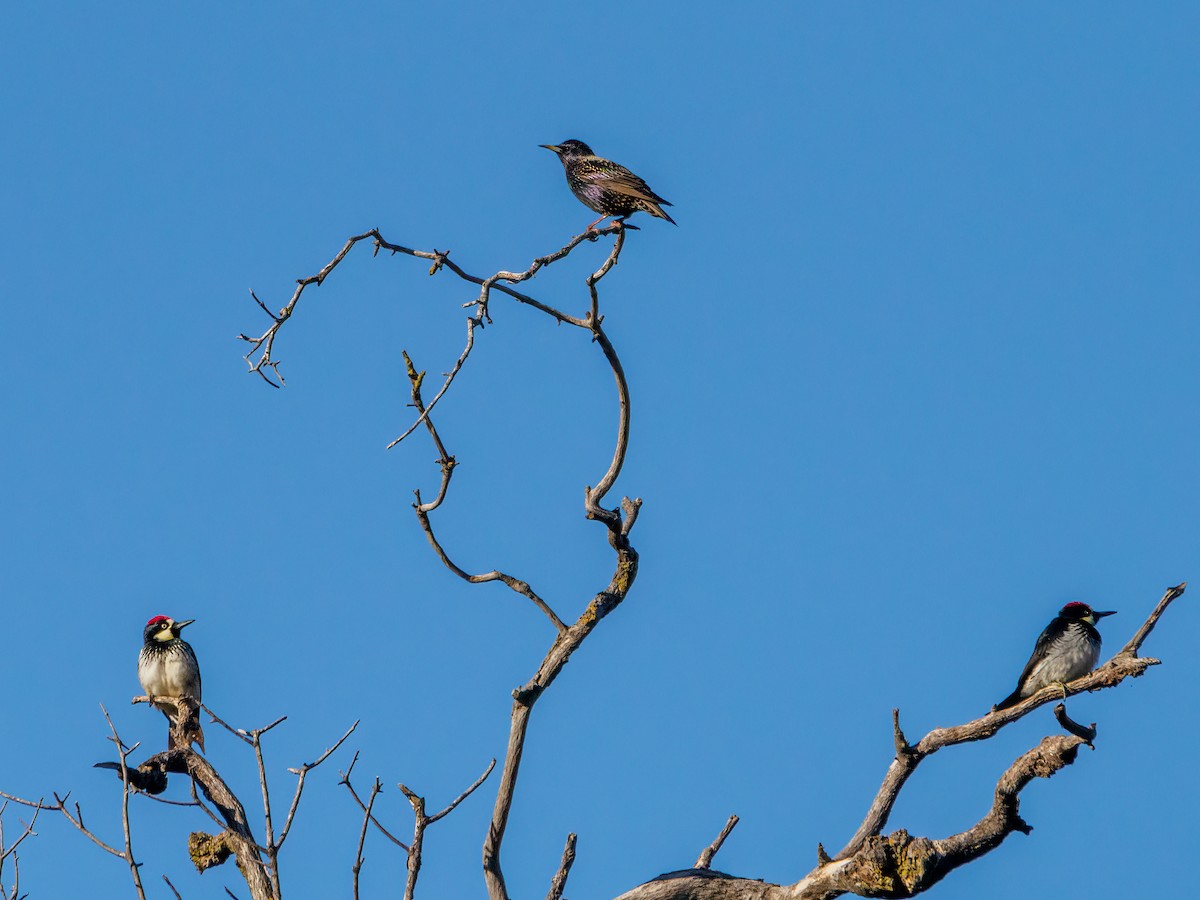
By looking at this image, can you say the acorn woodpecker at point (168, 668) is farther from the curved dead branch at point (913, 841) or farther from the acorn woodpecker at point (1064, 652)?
the acorn woodpecker at point (1064, 652)

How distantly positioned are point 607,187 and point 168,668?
186 inches

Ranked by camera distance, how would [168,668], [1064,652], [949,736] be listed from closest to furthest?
[949,736]
[1064,652]
[168,668]

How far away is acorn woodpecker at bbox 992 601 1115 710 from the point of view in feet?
33.5

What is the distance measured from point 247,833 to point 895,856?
3.27 metres

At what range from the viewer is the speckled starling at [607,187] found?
1152cm

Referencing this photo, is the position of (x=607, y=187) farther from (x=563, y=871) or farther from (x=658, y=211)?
(x=563, y=871)

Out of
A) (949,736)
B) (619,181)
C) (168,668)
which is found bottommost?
(949,736)

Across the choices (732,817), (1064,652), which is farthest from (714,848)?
(1064,652)

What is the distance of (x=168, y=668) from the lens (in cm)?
1148

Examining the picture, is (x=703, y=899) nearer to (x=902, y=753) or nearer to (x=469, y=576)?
(x=902, y=753)

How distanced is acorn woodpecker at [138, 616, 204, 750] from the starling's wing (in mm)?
4430

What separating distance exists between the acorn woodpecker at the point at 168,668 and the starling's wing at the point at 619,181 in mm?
4430

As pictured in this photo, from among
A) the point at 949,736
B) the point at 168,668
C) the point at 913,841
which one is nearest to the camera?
the point at 913,841

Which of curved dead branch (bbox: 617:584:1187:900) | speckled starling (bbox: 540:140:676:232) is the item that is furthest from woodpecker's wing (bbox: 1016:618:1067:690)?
speckled starling (bbox: 540:140:676:232)
